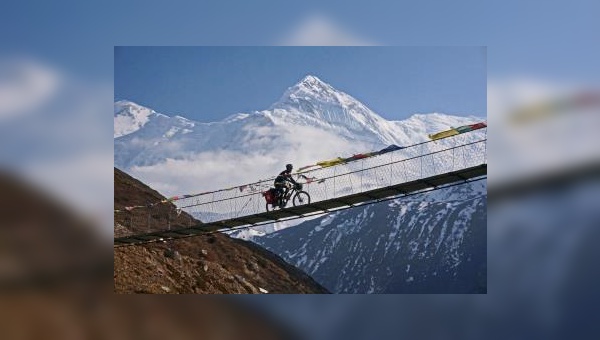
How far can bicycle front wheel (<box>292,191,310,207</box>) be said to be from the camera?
10.6 metres

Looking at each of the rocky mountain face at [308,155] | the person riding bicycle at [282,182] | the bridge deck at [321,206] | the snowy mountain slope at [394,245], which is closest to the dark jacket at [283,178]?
the person riding bicycle at [282,182]

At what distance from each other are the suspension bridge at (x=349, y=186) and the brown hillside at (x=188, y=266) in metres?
0.26

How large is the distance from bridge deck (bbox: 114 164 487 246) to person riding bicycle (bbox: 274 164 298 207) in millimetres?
196

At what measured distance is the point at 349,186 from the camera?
34.9 ft

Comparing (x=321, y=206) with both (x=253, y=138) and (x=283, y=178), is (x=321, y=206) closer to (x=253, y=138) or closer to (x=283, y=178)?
(x=283, y=178)

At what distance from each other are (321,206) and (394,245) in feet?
6.70

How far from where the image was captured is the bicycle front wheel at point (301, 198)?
34.9 feet

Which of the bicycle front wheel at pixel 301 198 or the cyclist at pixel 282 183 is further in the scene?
the cyclist at pixel 282 183

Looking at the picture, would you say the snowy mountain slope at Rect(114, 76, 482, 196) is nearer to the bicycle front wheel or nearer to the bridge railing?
the bridge railing

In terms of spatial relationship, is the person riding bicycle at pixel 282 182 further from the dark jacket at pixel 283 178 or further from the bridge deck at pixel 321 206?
the bridge deck at pixel 321 206

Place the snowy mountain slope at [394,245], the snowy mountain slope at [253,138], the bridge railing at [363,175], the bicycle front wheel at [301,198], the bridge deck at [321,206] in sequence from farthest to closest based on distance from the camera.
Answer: the snowy mountain slope at [394,245]
the snowy mountain slope at [253,138]
the bicycle front wheel at [301,198]
the bridge railing at [363,175]
the bridge deck at [321,206]

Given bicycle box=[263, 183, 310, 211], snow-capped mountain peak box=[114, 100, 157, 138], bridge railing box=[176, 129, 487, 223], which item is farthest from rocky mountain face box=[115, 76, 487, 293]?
bicycle box=[263, 183, 310, 211]
